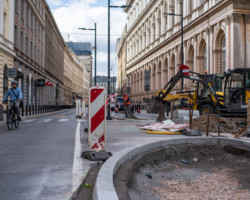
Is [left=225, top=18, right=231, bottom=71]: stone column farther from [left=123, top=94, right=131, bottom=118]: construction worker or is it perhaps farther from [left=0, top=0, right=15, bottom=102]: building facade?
[left=0, top=0, right=15, bottom=102]: building facade

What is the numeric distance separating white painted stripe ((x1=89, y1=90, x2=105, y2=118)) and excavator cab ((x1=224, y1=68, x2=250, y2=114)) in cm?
1219

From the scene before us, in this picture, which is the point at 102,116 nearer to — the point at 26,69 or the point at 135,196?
the point at 135,196

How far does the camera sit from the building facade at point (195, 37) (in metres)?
25.0

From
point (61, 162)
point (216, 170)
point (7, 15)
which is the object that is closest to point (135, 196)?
point (61, 162)

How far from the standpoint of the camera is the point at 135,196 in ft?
12.7

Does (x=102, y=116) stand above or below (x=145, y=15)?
below

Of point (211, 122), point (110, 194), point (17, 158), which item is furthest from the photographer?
point (211, 122)

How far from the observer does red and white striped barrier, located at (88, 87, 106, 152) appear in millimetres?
5645

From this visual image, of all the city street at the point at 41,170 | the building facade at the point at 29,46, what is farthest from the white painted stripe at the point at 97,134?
the building facade at the point at 29,46

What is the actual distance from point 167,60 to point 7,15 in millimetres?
22115

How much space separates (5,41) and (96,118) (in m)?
24.1

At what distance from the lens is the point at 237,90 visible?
16688mm

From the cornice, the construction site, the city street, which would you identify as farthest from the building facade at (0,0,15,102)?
the city street

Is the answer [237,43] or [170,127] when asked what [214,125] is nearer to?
[170,127]
